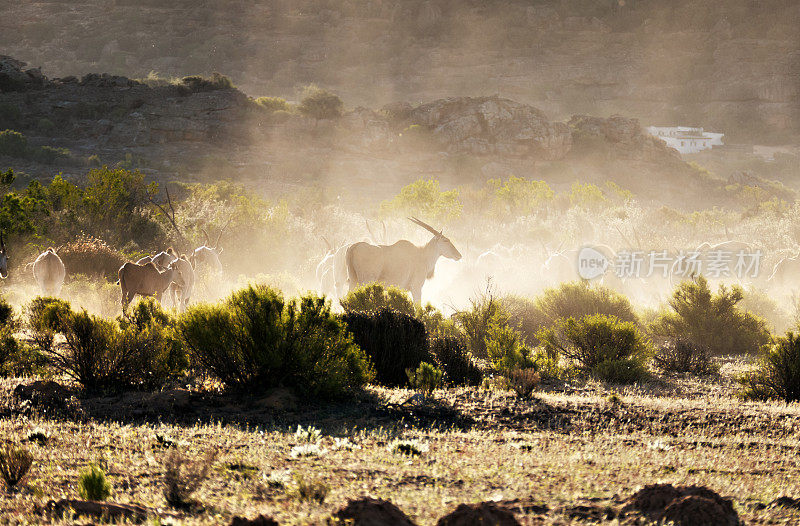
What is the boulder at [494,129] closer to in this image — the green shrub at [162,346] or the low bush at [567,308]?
the low bush at [567,308]

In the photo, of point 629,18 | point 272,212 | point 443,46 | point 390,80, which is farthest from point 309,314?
point 629,18

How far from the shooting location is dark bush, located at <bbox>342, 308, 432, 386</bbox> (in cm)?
862

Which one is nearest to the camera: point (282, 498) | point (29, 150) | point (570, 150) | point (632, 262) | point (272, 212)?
point (282, 498)

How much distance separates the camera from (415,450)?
4.72 m

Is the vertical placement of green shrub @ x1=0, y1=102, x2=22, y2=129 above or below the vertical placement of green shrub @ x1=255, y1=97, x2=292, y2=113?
below

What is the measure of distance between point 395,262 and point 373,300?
3.19 meters

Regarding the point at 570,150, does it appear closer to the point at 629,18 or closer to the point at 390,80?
the point at 390,80

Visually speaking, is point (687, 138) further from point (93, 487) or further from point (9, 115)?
point (93, 487)

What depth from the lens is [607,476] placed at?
4082mm

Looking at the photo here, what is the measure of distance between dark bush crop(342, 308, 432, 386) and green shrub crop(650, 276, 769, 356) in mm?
6173

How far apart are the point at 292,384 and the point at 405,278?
8.31 metres

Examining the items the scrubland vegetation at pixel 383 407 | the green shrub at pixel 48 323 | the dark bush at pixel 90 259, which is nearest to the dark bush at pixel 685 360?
the scrubland vegetation at pixel 383 407

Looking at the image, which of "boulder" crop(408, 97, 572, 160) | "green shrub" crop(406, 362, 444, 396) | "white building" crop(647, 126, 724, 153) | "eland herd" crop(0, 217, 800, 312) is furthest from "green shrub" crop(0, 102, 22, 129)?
"white building" crop(647, 126, 724, 153)

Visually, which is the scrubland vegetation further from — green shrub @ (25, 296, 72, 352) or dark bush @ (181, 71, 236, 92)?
dark bush @ (181, 71, 236, 92)
